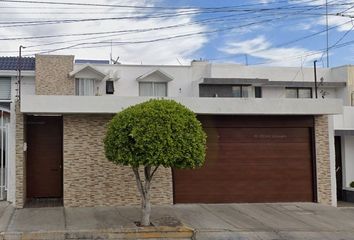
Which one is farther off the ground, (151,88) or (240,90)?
(151,88)

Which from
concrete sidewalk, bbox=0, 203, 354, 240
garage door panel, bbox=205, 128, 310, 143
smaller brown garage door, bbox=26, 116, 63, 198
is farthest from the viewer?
garage door panel, bbox=205, 128, 310, 143

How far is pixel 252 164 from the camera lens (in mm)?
17375

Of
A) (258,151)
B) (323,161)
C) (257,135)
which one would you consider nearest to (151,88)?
(257,135)

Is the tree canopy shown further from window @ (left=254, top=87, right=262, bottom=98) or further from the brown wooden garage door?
window @ (left=254, top=87, right=262, bottom=98)

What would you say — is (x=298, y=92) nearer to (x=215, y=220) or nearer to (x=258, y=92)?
(x=258, y=92)

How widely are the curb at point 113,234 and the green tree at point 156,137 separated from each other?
54 centimetres

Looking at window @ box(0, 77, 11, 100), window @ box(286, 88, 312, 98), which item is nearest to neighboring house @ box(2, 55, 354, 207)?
window @ box(286, 88, 312, 98)

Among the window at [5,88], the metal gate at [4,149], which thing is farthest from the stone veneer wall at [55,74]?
the metal gate at [4,149]

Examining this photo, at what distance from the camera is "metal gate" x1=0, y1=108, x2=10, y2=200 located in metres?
15.5

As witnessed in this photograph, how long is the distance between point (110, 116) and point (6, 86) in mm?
17250

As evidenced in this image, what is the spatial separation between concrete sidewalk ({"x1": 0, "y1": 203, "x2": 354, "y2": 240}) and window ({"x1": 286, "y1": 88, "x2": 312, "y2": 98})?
50.9 feet

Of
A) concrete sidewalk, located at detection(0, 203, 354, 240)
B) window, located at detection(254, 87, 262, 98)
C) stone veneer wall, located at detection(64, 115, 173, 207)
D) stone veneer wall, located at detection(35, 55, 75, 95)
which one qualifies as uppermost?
stone veneer wall, located at detection(35, 55, 75, 95)

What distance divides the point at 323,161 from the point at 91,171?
809 centimetres

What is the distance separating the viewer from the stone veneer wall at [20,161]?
14.9 meters
